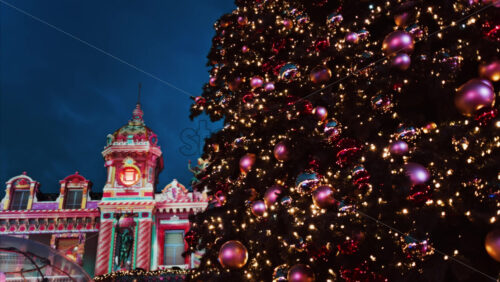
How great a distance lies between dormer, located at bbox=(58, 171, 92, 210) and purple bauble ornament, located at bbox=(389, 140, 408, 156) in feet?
51.8

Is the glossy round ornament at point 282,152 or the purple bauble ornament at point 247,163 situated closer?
the glossy round ornament at point 282,152

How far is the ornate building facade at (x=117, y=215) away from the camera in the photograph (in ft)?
44.5

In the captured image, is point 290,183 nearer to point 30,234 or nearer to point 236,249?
point 236,249

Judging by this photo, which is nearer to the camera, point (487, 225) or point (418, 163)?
point (487, 225)

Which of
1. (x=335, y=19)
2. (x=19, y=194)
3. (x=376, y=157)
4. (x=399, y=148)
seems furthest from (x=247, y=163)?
(x=19, y=194)

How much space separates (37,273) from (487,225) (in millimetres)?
2892

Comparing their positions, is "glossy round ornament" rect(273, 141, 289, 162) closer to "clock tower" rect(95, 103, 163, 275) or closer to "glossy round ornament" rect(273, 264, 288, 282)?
"glossy round ornament" rect(273, 264, 288, 282)

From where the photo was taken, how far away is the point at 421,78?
2.20 m

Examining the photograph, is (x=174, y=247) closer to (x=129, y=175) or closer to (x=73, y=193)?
(x=129, y=175)

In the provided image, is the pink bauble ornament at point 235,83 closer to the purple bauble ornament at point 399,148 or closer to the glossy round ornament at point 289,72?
the glossy round ornament at point 289,72

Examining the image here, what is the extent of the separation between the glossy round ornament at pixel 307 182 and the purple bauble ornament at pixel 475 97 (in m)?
1.10

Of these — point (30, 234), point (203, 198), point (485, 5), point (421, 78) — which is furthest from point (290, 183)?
point (30, 234)

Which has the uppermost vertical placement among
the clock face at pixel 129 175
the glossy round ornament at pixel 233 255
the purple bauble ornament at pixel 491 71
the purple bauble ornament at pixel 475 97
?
the clock face at pixel 129 175

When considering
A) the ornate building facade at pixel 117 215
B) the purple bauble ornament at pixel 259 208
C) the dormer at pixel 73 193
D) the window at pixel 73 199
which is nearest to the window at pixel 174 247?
the ornate building facade at pixel 117 215
